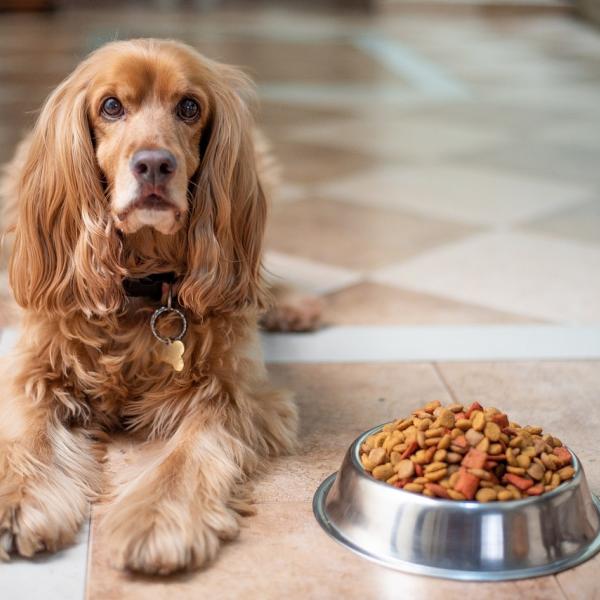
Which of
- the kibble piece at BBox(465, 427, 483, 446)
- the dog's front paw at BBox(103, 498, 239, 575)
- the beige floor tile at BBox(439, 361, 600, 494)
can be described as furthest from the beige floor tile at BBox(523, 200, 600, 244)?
the dog's front paw at BBox(103, 498, 239, 575)

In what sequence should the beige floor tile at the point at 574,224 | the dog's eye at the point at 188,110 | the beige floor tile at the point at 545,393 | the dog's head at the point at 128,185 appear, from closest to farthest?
the dog's head at the point at 128,185 < the dog's eye at the point at 188,110 < the beige floor tile at the point at 545,393 < the beige floor tile at the point at 574,224

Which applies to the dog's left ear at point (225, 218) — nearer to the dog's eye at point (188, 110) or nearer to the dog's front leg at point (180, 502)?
the dog's eye at point (188, 110)

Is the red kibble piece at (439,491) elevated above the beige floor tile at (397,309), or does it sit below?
above

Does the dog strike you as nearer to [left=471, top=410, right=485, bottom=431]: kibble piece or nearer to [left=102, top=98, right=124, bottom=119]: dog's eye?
[left=102, top=98, right=124, bottom=119]: dog's eye

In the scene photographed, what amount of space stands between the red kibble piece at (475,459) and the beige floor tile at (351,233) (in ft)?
8.38

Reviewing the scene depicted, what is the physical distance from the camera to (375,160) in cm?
745

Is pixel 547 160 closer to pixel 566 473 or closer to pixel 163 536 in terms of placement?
pixel 566 473

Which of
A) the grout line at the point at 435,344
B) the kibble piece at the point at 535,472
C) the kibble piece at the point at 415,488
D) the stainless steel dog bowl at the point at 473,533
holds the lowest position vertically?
the grout line at the point at 435,344

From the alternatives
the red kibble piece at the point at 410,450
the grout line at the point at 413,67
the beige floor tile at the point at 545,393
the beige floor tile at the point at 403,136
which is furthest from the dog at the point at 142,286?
the grout line at the point at 413,67

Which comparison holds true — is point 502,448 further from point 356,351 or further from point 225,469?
point 356,351

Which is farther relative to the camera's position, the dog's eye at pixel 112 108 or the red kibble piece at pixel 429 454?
the dog's eye at pixel 112 108

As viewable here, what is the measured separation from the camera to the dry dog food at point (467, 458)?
8.02ft

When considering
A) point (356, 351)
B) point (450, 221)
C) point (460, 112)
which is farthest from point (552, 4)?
point (356, 351)

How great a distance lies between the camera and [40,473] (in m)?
2.67
